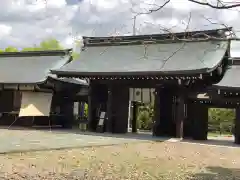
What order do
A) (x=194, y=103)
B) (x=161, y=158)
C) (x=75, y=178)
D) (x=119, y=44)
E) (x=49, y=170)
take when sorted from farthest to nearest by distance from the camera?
(x=119, y=44) < (x=194, y=103) < (x=161, y=158) < (x=49, y=170) < (x=75, y=178)

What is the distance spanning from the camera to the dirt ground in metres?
7.42

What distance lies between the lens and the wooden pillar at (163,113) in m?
16.9

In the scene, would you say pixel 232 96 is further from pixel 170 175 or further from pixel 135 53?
pixel 170 175

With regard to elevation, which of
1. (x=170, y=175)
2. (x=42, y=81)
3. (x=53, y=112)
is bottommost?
(x=170, y=175)

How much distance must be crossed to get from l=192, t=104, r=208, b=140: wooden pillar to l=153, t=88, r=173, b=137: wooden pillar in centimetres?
114

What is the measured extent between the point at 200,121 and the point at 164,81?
2.36 metres

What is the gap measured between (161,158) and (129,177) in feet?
10.2

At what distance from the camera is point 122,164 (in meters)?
8.96

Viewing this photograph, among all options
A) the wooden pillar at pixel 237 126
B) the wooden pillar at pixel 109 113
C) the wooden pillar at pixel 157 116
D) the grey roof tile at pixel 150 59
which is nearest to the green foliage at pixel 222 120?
the grey roof tile at pixel 150 59

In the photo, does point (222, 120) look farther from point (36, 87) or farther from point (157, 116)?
point (36, 87)

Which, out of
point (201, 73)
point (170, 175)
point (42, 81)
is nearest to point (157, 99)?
point (201, 73)

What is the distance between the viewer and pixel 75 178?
6992 mm

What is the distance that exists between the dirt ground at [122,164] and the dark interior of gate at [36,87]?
8.70 meters

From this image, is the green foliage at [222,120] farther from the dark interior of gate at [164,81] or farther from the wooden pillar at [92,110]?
the wooden pillar at [92,110]
